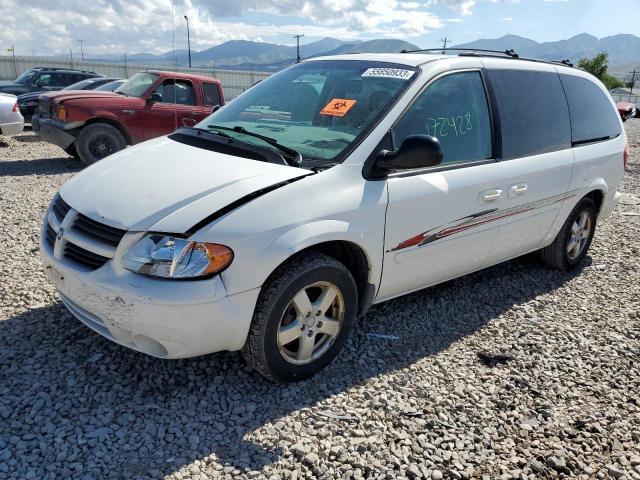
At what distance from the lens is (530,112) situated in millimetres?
4070

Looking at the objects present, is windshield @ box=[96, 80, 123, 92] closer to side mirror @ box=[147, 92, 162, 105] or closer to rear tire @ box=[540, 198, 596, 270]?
side mirror @ box=[147, 92, 162, 105]

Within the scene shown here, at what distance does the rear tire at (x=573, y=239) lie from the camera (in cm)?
481

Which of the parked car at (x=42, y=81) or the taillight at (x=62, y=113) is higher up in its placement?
the parked car at (x=42, y=81)

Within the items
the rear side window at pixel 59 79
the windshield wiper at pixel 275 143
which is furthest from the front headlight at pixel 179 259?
the rear side window at pixel 59 79

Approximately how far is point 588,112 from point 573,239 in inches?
46.2

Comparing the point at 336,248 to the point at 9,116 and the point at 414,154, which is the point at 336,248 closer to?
the point at 414,154

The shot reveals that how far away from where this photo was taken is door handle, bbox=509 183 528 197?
12.4 feet

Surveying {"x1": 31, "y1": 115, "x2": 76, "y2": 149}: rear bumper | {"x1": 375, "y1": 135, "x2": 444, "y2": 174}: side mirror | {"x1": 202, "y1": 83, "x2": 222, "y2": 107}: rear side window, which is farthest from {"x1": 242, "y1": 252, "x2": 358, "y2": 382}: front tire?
{"x1": 202, "y1": 83, "x2": 222, "y2": 107}: rear side window

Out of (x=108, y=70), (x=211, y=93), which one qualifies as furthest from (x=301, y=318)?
(x=108, y=70)

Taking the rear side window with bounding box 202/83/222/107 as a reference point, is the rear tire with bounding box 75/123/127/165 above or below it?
below

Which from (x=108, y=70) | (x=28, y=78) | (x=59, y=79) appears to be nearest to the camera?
(x=28, y=78)

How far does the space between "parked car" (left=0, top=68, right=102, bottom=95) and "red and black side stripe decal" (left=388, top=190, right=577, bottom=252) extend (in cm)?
1475

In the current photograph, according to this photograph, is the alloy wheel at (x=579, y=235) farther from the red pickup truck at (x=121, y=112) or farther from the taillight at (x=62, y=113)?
the taillight at (x=62, y=113)

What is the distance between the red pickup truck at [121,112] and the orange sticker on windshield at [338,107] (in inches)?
270
